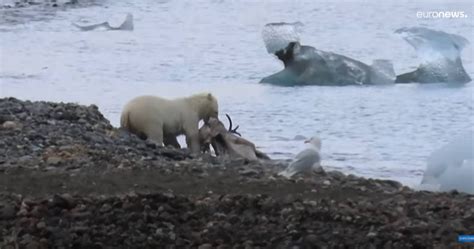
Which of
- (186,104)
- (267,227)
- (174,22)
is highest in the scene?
(267,227)

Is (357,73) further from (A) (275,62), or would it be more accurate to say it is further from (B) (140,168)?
(B) (140,168)

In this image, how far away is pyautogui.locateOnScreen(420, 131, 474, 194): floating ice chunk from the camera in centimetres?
470

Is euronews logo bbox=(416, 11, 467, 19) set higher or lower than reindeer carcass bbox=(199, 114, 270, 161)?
lower

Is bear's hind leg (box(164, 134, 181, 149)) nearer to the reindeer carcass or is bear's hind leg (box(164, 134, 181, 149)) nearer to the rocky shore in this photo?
the reindeer carcass

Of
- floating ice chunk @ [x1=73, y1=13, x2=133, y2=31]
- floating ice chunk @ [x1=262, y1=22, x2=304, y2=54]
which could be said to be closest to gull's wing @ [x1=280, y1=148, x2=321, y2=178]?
floating ice chunk @ [x1=262, y1=22, x2=304, y2=54]

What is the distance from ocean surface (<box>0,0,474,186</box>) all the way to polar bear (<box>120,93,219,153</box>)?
0.41m

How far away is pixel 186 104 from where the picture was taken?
6.59m

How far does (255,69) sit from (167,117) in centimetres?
378

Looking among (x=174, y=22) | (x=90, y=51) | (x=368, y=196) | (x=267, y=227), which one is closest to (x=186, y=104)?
(x=368, y=196)

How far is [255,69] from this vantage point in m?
10.1

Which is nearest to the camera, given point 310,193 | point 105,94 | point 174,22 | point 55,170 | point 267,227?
point 267,227

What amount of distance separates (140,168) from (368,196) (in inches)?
37.7

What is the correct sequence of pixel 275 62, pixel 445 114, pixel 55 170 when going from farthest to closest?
pixel 275 62 → pixel 445 114 → pixel 55 170

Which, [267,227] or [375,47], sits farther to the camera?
[375,47]
